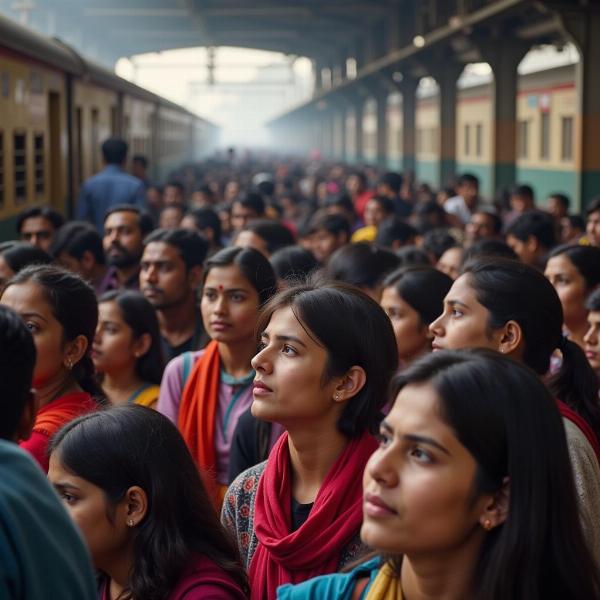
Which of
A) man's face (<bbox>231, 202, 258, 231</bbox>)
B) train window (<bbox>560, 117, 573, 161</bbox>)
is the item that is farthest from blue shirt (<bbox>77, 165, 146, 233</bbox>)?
train window (<bbox>560, 117, 573, 161</bbox>)

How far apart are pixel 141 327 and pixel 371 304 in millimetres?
1953

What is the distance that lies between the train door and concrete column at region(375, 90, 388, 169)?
17.8 meters

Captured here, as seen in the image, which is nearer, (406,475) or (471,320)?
(406,475)

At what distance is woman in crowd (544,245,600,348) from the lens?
5.41 meters

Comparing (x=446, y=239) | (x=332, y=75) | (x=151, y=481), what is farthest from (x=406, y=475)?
(x=332, y=75)

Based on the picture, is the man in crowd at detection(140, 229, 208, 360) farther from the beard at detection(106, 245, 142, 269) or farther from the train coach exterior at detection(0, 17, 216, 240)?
the train coach exterior at detection(0, 17, 216, 240)

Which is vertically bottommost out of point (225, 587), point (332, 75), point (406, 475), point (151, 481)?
point (225, 587)

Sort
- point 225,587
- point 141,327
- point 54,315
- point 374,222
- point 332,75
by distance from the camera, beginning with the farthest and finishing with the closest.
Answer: point 332,75 → point 374,222 → point 141,327 → point 54,315 → point 225,587

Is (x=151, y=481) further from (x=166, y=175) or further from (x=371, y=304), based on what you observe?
(x=166, y=175)

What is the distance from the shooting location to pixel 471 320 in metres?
3.45

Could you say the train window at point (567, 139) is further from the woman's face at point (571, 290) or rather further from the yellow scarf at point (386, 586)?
the yellow scarf at point (386, 586)

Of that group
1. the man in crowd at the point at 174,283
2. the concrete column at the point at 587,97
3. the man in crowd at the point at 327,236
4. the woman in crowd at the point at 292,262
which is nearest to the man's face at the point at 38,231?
the man in crowd at the point at 174,283

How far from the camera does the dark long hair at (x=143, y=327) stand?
15.8 ft

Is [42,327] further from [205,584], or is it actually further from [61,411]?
[205,584]
